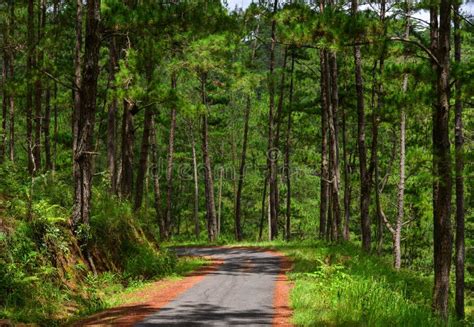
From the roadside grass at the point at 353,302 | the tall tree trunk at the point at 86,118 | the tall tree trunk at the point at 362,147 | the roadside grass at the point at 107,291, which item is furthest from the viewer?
the tall tree trunk at the point at 362,147

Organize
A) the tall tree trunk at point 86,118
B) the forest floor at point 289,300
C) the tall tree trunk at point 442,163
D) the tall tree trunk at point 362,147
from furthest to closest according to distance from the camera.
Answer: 1. the tall tree trunk at point 362,147
2. the tall tree trunk at point 86,118
3. the tall tree trunk at point 442,163
4. the forest floor at point 289,300

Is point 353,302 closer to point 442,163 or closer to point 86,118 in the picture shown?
point 442,163

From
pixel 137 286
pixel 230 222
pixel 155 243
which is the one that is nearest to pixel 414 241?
pixel 230 222

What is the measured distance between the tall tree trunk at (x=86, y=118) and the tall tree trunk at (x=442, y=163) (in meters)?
8.43

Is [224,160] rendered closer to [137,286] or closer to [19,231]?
A: [137,286]

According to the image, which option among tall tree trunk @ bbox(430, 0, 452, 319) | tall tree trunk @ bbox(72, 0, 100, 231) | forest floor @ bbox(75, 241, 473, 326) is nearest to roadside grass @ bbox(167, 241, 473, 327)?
forest floor @ bbox(75, 241, 473, 326)

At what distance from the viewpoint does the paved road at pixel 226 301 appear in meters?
9.02

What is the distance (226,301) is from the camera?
1102 centimetres

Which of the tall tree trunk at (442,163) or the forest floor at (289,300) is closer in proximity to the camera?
the forest floor at (289,300)

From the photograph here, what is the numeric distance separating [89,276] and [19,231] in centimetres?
219

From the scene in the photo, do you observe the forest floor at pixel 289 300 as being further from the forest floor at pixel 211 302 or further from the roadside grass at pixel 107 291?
the roadside grass at pixel 107 291

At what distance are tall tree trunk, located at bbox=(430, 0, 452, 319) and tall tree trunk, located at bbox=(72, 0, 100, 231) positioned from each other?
843cm

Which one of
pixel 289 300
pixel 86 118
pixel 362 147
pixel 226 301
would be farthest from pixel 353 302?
pixel 362 147

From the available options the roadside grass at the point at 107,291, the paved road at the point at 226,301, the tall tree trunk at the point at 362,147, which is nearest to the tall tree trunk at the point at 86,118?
the roadside grass at the point at 107,291
